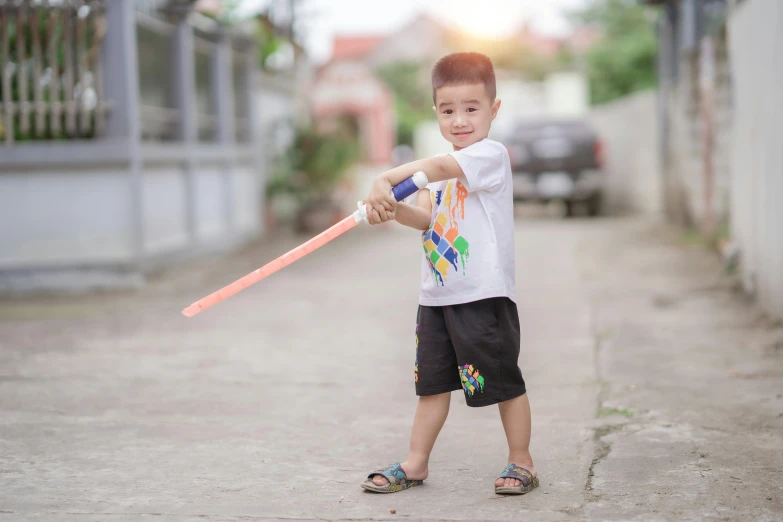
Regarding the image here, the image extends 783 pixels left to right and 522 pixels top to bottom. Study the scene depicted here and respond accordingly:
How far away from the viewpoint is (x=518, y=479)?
3.29 metres

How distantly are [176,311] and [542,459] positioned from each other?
4344mm

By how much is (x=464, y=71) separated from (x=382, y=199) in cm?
52

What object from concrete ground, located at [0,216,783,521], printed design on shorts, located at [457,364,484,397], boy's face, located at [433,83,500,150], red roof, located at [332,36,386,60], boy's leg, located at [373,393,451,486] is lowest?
concrete ground, located at [0,216,783,521]

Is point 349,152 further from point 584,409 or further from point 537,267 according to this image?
point 584,409

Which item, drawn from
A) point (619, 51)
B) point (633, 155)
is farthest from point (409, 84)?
point (633, 155)

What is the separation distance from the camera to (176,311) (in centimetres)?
747

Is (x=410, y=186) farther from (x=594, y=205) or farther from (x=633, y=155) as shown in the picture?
(x=633, y=155)

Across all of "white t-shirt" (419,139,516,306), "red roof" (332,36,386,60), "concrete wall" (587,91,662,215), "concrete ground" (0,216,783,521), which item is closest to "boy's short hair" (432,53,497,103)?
"white t-shirt" (419,139,516,306)

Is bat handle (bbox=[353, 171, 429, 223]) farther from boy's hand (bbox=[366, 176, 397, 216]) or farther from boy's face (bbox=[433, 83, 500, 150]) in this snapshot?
boy's face (bbox=[433, 83, 500, 150])

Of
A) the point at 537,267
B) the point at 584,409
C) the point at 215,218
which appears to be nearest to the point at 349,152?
the point at 215,218

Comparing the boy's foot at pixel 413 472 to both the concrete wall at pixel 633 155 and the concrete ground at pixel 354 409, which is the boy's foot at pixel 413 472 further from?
the concrete wall at pixel 633 155

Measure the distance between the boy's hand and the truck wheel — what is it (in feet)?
42.9

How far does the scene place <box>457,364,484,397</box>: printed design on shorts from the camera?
3.30 meters

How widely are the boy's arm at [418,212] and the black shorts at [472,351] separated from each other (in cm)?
29
